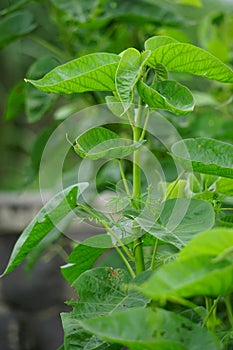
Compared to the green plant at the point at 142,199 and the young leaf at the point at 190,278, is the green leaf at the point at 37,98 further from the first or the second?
the young leaf at the point at 190,278

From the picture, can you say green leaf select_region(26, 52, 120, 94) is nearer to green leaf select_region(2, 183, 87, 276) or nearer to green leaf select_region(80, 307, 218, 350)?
green leaf select_region(2, 183, 87, 276)

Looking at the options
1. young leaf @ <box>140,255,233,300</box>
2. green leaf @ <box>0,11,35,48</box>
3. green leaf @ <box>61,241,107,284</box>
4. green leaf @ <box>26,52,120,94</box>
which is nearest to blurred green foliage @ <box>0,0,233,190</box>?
green leaf @ <box>0,11,35,48</box>

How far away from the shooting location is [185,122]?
1053 mm

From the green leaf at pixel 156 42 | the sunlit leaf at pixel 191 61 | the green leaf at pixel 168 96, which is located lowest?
the green leaf at pixel 168 96

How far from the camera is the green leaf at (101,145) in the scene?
0.51 metres

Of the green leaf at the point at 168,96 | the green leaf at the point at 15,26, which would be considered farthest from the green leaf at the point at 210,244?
the green leaf at the point at 15,26

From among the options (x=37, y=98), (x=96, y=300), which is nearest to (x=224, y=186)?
(x=96, y=300)

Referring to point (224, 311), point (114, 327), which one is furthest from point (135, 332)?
point (224, 311)

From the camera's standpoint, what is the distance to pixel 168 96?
1.74 ft

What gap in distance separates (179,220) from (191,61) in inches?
5.0

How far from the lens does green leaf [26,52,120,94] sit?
52 cm

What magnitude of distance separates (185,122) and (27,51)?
0.37 meters

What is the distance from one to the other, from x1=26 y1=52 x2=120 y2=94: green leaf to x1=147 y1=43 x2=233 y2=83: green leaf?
36mm

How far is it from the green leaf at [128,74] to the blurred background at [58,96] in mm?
480
